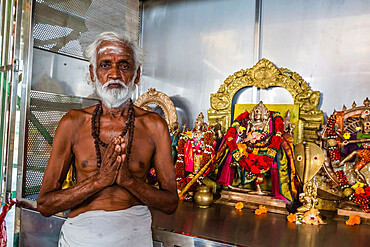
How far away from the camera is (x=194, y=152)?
3328mm

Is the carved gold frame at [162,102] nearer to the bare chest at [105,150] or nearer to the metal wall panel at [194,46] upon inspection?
the metal wall panel at [194,46]

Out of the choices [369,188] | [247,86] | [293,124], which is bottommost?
[369,188]

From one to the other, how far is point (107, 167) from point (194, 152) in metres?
1.92

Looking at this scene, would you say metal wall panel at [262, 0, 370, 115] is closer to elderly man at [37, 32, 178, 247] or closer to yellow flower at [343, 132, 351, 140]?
yellow flower at [343, 132, 351, 140]

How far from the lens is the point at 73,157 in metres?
1.76

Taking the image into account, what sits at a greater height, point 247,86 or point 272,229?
point 247,86

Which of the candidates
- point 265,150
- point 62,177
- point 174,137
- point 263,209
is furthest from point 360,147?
point 62,177

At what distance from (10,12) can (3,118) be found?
970 mm

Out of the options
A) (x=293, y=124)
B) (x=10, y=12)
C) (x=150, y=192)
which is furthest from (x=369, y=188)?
(x=10, y=12)

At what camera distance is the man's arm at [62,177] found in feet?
4.78

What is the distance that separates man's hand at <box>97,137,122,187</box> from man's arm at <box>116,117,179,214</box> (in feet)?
0.10

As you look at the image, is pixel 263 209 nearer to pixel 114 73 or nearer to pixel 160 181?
pixel 160 181

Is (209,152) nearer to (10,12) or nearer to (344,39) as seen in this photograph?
(344,39)

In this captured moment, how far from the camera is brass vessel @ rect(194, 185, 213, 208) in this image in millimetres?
3135
